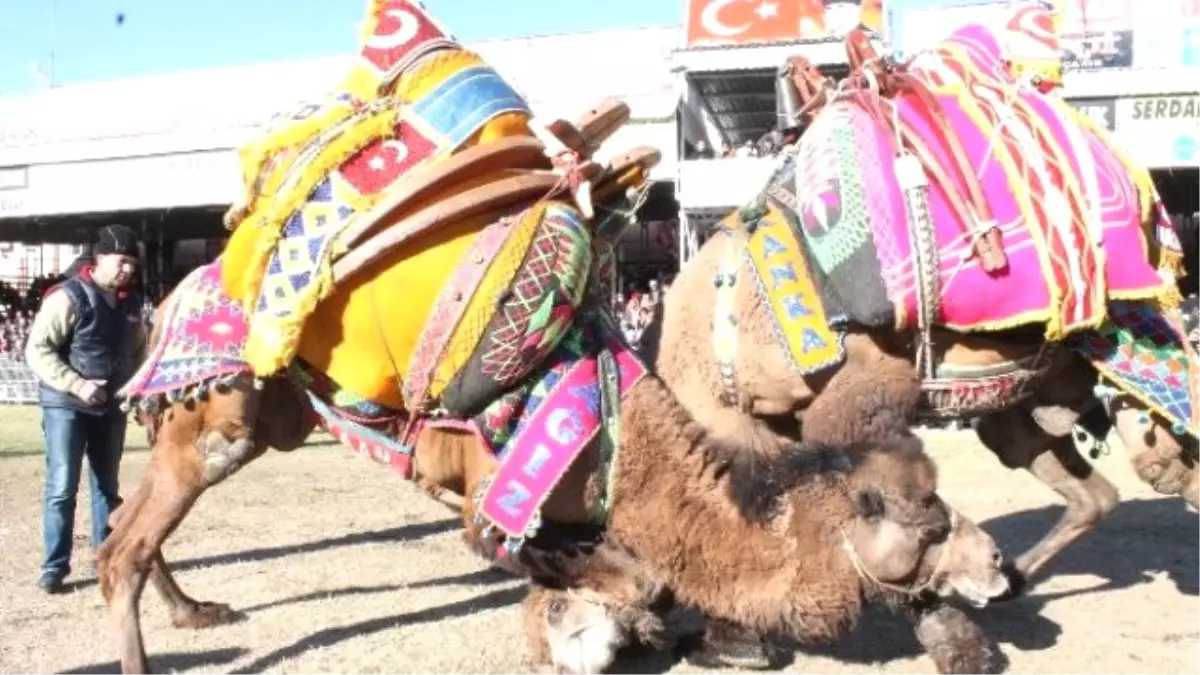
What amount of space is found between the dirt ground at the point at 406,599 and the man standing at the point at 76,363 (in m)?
0.40

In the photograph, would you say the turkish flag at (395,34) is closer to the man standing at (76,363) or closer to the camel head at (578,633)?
the camel head at (578,633)

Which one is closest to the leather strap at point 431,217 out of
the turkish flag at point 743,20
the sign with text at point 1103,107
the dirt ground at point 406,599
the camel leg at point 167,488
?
the camel leg at point 167,488

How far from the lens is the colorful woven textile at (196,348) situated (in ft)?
13.7

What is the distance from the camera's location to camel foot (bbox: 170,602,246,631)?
5191 mm

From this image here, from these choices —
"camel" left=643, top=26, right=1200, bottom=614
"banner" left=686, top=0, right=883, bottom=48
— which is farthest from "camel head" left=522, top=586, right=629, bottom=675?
"banner" left=686, top=0, right=883, bottom=48

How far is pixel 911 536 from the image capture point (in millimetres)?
3123

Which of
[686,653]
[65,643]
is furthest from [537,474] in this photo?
[65,643]

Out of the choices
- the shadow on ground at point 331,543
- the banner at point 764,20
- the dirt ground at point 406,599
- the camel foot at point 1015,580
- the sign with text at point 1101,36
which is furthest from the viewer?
the sign with text at point 1101,36

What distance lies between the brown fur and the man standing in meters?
3.07

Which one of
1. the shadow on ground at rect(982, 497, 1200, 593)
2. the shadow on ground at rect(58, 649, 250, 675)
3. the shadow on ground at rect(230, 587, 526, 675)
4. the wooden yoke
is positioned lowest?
the shadow on ground at rect(982, 497, 1200, 593)

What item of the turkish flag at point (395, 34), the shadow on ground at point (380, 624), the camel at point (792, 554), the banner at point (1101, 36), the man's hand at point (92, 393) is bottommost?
the shadow on ground at point (380, 624)

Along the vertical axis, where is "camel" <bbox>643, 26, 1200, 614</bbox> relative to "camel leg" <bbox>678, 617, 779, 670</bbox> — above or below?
above

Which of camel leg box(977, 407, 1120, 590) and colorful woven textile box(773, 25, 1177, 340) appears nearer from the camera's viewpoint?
colorful woven textile box(773, 25, 1177, 340)

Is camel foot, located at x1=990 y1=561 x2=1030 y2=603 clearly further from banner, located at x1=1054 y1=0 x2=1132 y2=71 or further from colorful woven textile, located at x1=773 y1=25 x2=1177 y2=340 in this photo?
banner, located at x1=1054 y1=0 x2=1132 y2=71
